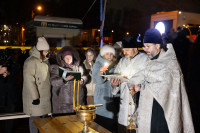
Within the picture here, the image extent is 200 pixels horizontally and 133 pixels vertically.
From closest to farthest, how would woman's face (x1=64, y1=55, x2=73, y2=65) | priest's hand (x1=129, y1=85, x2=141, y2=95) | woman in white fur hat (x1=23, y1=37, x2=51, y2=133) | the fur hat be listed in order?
priest's hand (x1=129, y1=85, x2=141, y2=95) < the fur hat < woman in white fur hat (x1=23, y1=37, x2=51, y2=133) < woman's face (x1=64, y1=55, x2=73, y2=65)

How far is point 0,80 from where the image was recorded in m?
3.85

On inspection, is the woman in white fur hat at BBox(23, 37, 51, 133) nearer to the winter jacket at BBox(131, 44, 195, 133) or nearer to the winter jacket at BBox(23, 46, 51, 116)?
the winter jacket at BBox(23, 46, 51, 116)

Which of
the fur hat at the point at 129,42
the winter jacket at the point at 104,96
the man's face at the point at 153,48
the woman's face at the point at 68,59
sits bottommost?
the winter jacket at the point at 104,96

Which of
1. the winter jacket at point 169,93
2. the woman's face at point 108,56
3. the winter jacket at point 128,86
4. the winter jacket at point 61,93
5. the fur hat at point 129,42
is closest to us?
the winter jacket at point 169,93

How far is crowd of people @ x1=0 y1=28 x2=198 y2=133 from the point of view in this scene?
259 cm

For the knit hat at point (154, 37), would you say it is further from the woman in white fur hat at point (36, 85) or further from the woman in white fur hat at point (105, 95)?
the woman in white fur hat at point (36, 85)

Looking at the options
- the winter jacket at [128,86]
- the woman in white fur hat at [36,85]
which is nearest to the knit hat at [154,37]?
the winter jacket at [128,86]

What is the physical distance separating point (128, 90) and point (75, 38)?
6.45m

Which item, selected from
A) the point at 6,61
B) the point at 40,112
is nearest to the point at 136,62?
the point at 40,112

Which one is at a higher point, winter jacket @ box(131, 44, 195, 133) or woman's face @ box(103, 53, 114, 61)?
woman's face @ box(103, 53, 114, 61)

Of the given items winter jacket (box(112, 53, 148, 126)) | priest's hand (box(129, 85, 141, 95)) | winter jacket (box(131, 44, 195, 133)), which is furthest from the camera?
winter jacket (box(112, 53, 148, 126))

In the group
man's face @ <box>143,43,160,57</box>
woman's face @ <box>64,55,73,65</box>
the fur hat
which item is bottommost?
woman's face @ <box>64,55,73,65</box>

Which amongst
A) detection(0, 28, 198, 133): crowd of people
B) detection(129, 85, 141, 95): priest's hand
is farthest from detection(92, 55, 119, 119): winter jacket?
detection(129, 85, 141, 95): priest's hand

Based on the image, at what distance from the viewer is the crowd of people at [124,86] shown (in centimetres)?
259
